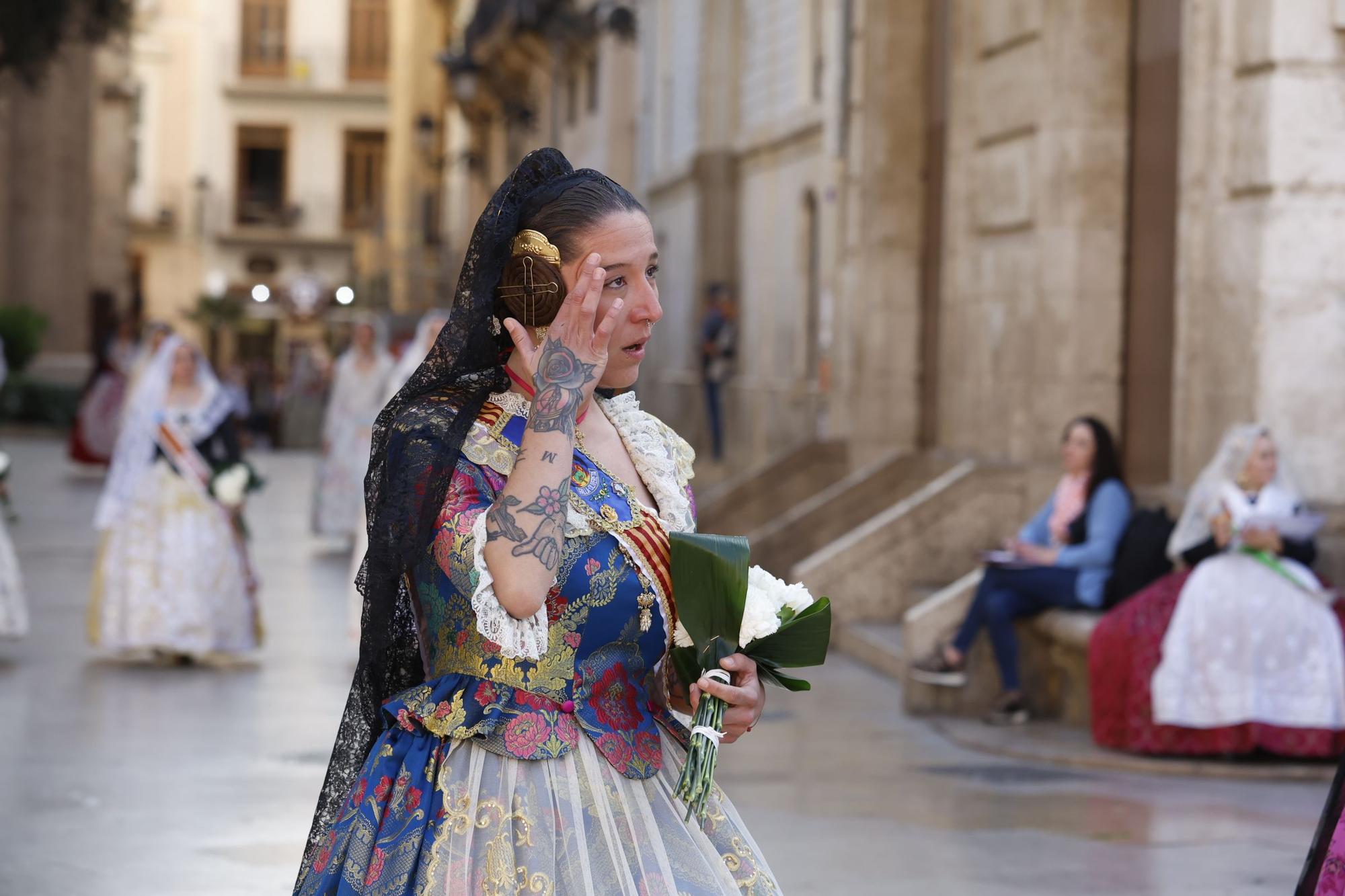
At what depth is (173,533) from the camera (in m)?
11.9

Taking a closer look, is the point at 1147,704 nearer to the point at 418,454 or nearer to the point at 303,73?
the point at 418,454

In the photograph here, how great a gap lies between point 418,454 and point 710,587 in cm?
48

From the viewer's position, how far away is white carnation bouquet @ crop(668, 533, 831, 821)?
3051mm

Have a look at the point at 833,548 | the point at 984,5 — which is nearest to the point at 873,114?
Result: the point at 984,5

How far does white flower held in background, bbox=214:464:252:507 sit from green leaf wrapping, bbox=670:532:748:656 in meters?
9.01

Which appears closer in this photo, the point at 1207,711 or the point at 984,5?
the point at 1207,711

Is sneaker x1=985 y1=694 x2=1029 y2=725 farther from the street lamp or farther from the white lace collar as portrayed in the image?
the street lamp

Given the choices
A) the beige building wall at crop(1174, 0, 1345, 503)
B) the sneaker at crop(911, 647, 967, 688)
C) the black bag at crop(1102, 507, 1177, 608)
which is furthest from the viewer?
the sneaker at crop(911, 647, 967, 688)

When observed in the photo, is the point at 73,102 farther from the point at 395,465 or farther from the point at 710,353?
the point at 395,465

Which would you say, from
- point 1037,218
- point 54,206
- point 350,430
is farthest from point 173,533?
point 54,206

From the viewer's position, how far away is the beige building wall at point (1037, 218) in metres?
11.3

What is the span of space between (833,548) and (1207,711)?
12.9 feet

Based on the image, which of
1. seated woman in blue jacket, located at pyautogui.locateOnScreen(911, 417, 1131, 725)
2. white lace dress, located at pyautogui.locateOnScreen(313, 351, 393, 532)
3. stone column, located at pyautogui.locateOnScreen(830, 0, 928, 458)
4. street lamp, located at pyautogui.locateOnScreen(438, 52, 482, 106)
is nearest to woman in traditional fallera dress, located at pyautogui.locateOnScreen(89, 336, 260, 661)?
seated woman in blue jacket, located at pyautogui.locateOnScreen(911, 417, 1131, 725)

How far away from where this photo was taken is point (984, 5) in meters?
12.7
